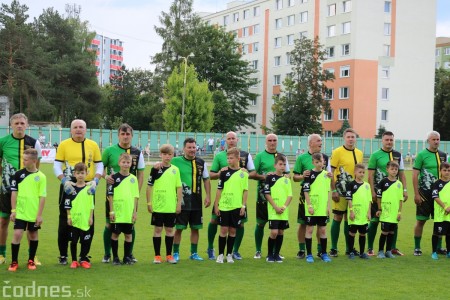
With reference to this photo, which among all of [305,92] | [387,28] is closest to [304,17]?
[387,28]

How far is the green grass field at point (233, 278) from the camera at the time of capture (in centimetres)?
712

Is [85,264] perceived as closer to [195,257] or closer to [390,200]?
[195,257]

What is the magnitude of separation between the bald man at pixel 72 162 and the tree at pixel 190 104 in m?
51.7

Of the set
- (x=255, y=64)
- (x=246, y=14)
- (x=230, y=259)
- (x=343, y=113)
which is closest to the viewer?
(x=230, y=259)

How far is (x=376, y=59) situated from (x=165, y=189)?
5843 cm

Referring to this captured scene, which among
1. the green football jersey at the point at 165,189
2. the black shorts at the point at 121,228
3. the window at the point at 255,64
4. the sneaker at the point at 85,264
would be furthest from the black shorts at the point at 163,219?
the window at the point at 255,64

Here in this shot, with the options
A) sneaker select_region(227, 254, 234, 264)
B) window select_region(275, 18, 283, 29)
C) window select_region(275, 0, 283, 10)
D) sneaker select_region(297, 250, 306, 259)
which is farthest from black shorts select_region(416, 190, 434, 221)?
window select_region(275, 0, 283, 10)

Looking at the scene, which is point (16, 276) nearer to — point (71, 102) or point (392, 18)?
point (71, 102)

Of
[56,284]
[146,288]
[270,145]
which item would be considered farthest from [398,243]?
[56,284]

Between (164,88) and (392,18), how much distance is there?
26863 mm

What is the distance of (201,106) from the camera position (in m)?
60.8

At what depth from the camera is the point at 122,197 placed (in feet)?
28.2

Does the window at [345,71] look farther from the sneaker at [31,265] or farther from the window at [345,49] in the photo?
the sneaker at [31,265]

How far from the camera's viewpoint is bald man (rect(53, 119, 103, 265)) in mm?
8391
